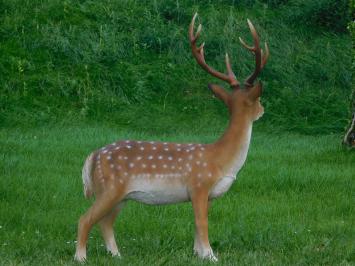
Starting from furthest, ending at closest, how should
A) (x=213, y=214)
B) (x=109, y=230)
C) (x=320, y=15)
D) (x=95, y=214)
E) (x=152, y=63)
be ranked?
(x=320, y=15) < (x=152, y=63) < (x=213, y=214) < (x=109, y=230) < (x=95, y=214)

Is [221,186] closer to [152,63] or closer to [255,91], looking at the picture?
[255,91]

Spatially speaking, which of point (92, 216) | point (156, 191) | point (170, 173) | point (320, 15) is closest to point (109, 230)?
point (92, 216)

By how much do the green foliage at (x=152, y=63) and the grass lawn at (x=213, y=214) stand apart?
2.13 meters

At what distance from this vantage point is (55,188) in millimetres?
9383

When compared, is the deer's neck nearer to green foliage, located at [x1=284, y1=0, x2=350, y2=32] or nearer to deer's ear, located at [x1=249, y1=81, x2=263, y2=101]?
deer's ear, located at [x1=249, y1=81, x2=263, y2=101]

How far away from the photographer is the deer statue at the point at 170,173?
6441 mm

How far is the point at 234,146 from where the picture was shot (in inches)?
261

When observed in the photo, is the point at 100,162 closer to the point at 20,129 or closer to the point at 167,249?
the point at 167,249

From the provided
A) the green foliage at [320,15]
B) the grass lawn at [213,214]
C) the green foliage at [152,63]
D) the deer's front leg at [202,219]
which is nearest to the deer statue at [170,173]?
the deer's front leg at [202,219]

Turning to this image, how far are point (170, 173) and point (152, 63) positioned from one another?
9.87 meters

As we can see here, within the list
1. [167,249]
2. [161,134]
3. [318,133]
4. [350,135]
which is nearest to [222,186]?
[167,249]

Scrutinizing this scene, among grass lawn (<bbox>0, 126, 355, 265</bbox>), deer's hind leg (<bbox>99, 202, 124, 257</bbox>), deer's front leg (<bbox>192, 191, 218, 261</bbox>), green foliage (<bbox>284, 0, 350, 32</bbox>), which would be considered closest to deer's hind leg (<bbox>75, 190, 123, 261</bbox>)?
grass lawn (<bbox>0, 126, 355, 265</bbox>)

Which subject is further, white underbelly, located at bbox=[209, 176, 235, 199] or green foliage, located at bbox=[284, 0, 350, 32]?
green foliage, located at bbox=[284, 0, 350, 32]

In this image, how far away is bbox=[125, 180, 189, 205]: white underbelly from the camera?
255 inches
